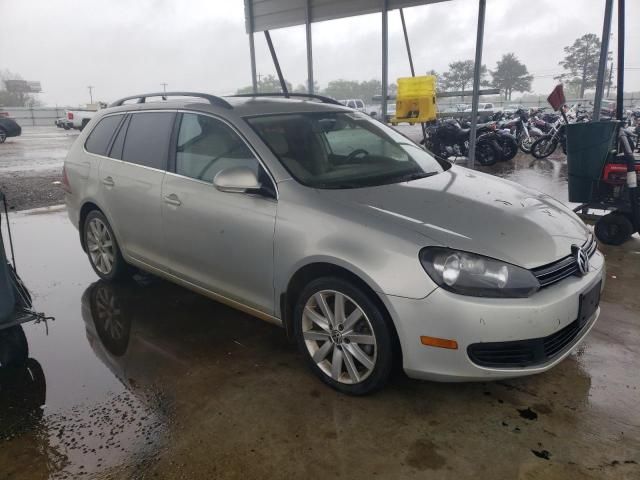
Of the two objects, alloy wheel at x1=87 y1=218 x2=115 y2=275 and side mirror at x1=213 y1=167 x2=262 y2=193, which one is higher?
side mirror at x1=213 y1=167 x2=262 y2=193

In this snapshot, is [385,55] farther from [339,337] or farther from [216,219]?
[339,337]

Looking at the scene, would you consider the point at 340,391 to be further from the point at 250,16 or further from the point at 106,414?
the point at 250,16

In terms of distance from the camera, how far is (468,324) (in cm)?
224

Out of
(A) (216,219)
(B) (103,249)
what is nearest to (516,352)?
(A) (216,219)

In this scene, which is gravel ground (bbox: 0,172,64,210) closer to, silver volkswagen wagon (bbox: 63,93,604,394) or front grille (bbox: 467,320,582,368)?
silver volkswagen wagon (bbox: 63,93,604,394)

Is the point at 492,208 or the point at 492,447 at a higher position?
the point at 492,208

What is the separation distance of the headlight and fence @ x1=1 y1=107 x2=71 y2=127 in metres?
47.6

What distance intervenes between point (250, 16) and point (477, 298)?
847 centimetres

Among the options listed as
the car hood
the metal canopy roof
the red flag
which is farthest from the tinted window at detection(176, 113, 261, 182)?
the metal canopy roof

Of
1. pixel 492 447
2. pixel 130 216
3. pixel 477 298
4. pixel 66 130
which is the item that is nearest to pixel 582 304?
pixel 477 298

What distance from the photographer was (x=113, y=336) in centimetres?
348

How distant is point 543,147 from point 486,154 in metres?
1.93

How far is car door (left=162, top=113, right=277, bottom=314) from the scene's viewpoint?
2902 mm

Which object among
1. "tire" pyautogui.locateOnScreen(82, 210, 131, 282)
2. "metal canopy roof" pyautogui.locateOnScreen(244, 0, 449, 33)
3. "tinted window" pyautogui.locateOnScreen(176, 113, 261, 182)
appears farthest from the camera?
"metal canopy roof" pyautogui.locateOnScreen(244, 0, 449, 33)
